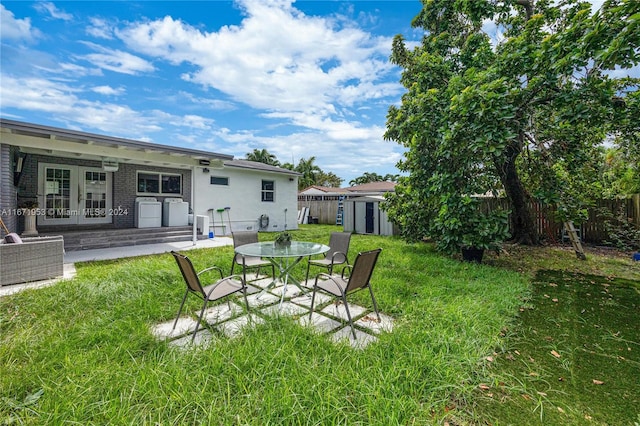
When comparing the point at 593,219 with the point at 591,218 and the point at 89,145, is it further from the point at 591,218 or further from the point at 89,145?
the point at 89,145

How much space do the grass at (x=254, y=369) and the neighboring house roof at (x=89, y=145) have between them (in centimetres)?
379

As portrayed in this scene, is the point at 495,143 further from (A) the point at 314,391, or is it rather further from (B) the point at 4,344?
(B) the point at 4,344

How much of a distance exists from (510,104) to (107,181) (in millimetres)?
12076

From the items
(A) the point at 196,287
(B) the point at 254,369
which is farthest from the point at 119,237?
(B) the point at 254,369

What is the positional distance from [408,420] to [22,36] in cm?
1142

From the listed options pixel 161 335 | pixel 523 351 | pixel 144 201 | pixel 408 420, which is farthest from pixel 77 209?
pixel 523 351

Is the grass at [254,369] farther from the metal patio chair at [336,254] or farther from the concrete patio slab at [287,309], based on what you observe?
the metal patio chair at [336,254]

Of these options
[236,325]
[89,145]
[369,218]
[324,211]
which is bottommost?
[236,325]

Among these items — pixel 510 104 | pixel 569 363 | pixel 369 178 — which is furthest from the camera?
pixel 369 178

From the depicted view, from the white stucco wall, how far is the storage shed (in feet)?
10.9

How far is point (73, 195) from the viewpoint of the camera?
898 cm

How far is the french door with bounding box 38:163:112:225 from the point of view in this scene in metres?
8.49

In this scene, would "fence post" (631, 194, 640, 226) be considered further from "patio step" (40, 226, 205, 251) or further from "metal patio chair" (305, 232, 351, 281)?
"patio step" (40, 226, 205, 251)

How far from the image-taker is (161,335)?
9.71ft
